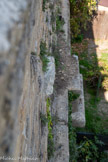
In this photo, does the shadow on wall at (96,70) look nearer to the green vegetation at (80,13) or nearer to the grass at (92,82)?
the grass at (92,82)

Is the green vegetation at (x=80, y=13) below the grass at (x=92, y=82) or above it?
above

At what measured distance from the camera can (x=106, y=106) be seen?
6102 mm

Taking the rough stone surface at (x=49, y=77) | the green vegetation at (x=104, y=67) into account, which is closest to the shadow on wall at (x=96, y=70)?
the green vegetation at (x=104, y=67)

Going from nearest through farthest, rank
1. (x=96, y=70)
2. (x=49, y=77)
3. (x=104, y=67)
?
(x=49, y=77), (x=96, y=70), (x=104, y=67)

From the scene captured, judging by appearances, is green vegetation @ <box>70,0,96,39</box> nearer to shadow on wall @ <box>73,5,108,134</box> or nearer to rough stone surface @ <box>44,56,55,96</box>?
shadow on wall @ <box>73,5,108,134</box>

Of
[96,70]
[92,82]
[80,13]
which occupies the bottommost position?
[92,82]

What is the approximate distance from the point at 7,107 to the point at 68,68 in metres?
3.58

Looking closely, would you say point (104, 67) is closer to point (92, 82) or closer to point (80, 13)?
point (92, 82)

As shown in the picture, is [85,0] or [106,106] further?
[85,0]

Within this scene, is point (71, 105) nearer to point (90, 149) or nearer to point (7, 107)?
point (90, 149)

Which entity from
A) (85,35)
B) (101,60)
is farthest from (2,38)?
(85,35)

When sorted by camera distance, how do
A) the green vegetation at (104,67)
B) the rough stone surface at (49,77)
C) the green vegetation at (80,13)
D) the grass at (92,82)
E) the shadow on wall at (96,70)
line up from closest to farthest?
the rough stone surface at (49,77) < the grass at (92,82) < the shadow on wall at (96,70) < the green vegetation at (104,67) < the green vegetation at (80,13)

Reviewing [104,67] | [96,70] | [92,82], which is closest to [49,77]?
[92,82]

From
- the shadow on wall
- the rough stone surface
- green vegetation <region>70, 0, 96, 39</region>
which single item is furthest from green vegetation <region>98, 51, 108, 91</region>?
the rough stone surface
